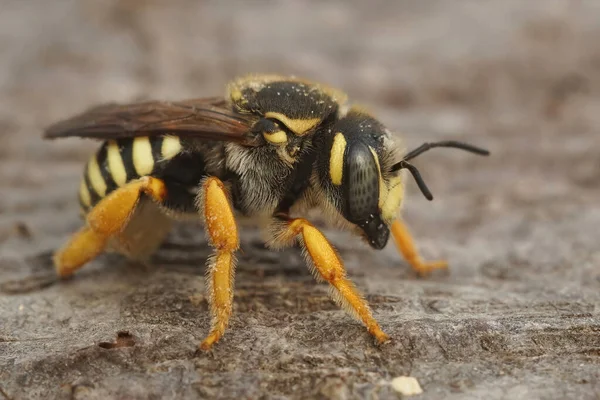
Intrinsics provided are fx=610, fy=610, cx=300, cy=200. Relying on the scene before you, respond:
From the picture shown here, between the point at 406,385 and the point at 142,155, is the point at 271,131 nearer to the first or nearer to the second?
the point at 142,155

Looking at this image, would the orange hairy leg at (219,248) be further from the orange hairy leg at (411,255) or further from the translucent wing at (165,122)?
the orange hairy leg at (411,255)

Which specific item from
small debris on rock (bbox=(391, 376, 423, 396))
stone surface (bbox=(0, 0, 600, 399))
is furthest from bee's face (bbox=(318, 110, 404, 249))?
small debris on rock (bbox=(391, 376, 423, 396))

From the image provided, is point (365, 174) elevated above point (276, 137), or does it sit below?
below

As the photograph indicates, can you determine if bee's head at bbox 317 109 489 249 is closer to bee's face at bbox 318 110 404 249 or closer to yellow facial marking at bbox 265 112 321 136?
bee's face at bbox 318 110 404 249

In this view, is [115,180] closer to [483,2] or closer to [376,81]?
[376,81]

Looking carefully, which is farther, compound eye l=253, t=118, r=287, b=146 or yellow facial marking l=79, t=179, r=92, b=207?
yellow facial marking l=79, t=179, r=92, b=207

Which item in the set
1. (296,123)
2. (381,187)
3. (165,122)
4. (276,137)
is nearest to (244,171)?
(276,137)

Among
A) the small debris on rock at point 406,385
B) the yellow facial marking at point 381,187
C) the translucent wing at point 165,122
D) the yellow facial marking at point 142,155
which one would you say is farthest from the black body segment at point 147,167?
the small debris on rock at point 406,385
